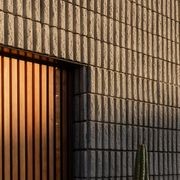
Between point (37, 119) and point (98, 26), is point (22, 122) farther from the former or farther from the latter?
point (98, 26)

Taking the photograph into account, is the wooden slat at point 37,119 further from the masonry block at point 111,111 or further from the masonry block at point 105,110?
the masonry block at point 111,111

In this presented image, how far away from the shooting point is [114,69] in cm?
803

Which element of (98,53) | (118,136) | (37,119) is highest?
(98,53)

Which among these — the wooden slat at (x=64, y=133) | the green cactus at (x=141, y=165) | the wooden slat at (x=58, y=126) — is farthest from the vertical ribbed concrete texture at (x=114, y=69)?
the green cactus at (x=141, y=165)

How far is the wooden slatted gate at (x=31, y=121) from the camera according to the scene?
6.67m

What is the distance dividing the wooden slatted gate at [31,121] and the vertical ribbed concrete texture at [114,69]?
274 millimetres

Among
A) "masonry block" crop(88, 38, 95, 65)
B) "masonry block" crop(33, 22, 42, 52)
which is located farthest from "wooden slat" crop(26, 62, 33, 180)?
"masonry block" crop(88, 38, 95, 65)

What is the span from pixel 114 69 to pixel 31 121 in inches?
60.3

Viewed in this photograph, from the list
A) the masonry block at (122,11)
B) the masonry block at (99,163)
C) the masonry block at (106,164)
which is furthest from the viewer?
the masonry block at (122,11)

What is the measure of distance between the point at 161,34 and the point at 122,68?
126 centimetres

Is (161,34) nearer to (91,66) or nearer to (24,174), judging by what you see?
(91,66)

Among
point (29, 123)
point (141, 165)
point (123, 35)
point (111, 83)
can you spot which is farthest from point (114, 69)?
point (29, 123)

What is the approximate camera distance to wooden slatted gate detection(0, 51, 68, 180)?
21.9 ft

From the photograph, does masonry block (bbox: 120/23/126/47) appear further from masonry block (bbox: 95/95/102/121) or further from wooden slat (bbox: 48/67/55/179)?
wooden slat (bbox: 48/67/55/179)
